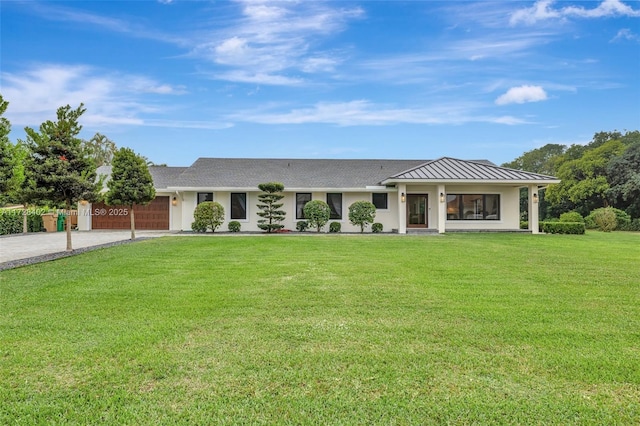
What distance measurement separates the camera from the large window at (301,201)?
65.4 ft

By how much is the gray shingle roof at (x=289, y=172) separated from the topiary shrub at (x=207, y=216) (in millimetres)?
1422

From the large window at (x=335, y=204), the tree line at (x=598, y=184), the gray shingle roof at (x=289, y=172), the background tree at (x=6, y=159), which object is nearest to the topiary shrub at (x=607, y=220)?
the tree line at (x=598, y=184)

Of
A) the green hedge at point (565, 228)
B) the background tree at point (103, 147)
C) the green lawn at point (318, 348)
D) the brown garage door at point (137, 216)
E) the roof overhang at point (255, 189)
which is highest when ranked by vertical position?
the background tree at point (103, 147)

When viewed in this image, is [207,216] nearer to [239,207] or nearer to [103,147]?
[239,207]

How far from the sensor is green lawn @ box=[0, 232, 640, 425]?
8.20 feet

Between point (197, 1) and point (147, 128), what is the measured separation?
14878 millimetres

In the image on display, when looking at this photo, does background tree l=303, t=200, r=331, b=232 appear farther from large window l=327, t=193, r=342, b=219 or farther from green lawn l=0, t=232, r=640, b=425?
green lawn l=0, t=232, r=640, b=425

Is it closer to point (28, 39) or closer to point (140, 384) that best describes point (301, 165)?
point (28, 39)

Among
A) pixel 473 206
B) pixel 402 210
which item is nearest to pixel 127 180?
pixel 402 210

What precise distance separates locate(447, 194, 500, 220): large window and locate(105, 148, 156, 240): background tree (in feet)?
48.2

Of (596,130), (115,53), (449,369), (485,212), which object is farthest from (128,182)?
(596,130)

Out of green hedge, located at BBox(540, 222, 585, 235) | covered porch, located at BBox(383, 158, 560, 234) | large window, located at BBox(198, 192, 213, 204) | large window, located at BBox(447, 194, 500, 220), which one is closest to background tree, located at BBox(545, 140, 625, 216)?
covered porch, located at BBox(383, 158, 560, 234)

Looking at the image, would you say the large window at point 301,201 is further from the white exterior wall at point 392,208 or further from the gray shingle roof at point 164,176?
the gray shingle roof at point 164,176

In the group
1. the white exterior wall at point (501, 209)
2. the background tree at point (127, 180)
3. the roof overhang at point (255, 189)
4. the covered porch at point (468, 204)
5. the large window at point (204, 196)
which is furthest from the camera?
the white exterior wall at point (501, 209)
